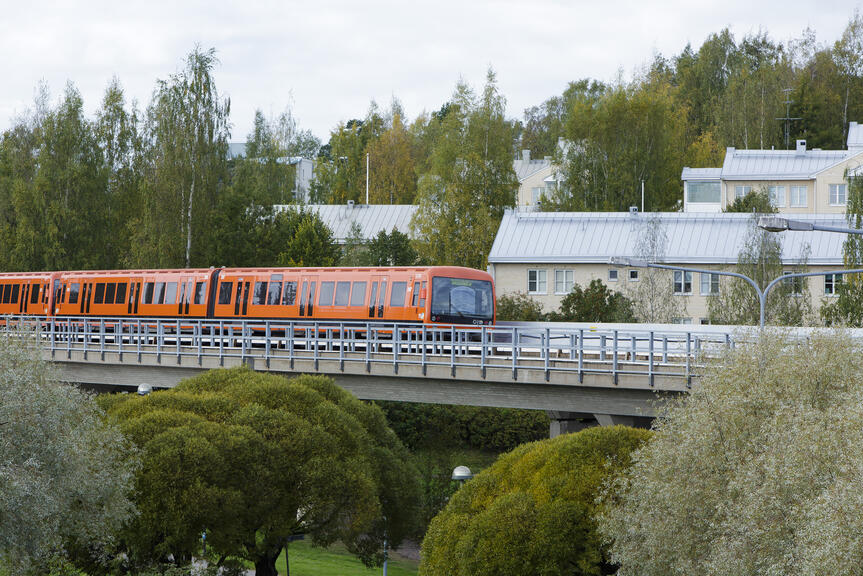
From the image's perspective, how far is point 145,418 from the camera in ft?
88.6

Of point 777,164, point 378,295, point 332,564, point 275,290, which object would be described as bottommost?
point 332,564

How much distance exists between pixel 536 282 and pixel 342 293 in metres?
25.2

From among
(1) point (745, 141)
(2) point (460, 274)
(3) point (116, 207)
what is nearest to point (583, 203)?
(1) point (745, 141)

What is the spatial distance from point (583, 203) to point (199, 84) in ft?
Result: 91.7

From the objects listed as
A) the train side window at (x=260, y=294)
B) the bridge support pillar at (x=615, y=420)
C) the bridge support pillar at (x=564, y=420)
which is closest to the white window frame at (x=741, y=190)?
the train side window at (x=260, y=294)

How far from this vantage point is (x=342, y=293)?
41.4 metres

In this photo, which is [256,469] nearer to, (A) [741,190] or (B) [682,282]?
(B) [682,282]

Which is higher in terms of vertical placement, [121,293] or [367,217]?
[367,217]

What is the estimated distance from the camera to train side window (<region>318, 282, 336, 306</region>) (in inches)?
1645

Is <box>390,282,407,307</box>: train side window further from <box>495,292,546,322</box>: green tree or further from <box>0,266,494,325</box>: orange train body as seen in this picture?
<box>495,292,546,322</box>: green tree

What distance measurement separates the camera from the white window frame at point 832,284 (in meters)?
58.6

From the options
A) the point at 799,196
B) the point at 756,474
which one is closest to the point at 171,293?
the point at 756,474

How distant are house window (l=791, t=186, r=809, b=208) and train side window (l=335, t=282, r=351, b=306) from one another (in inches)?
1714

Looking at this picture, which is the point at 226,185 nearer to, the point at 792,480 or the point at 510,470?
the point at 510,470
